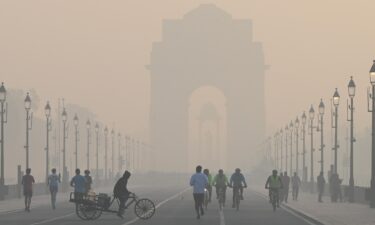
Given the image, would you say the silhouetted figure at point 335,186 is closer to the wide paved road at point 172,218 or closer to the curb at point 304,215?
the curb at point 304,215

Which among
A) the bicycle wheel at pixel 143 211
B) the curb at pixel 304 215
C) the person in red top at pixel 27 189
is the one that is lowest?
the curb at pixel 304 215

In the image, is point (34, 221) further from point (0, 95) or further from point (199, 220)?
point (0, 95)

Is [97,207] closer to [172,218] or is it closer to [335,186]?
[172,218]

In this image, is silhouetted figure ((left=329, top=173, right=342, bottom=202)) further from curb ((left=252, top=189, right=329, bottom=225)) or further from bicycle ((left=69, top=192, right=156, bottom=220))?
bicycle ((left=69, top=192, right=156, bottom=220))

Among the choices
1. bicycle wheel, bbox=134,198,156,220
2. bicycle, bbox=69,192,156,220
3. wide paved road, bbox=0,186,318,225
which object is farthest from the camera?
bicycle wheel, bbox=134,198,156,220

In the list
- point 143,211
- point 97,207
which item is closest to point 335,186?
point 143,211

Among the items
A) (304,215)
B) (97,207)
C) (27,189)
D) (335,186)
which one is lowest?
(304,215)

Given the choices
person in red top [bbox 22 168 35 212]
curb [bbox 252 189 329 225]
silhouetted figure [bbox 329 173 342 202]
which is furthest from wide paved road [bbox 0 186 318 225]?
silhouetted figure [bbox 329 173 342 202]

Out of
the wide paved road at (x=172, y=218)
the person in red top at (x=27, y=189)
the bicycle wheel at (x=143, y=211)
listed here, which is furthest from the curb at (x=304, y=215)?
the person in red top at (x=27, y=189)

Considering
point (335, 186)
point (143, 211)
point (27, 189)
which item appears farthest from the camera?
point (335, 186)

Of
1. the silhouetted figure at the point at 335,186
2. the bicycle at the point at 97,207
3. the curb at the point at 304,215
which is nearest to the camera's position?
the curb at the point at 304,215

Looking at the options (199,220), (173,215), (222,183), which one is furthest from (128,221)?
(222,183)

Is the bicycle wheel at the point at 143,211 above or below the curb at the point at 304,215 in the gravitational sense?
above

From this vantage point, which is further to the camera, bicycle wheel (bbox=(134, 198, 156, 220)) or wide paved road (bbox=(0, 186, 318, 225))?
bicycle wheel (bbox=(134, 198, 156, 220))
